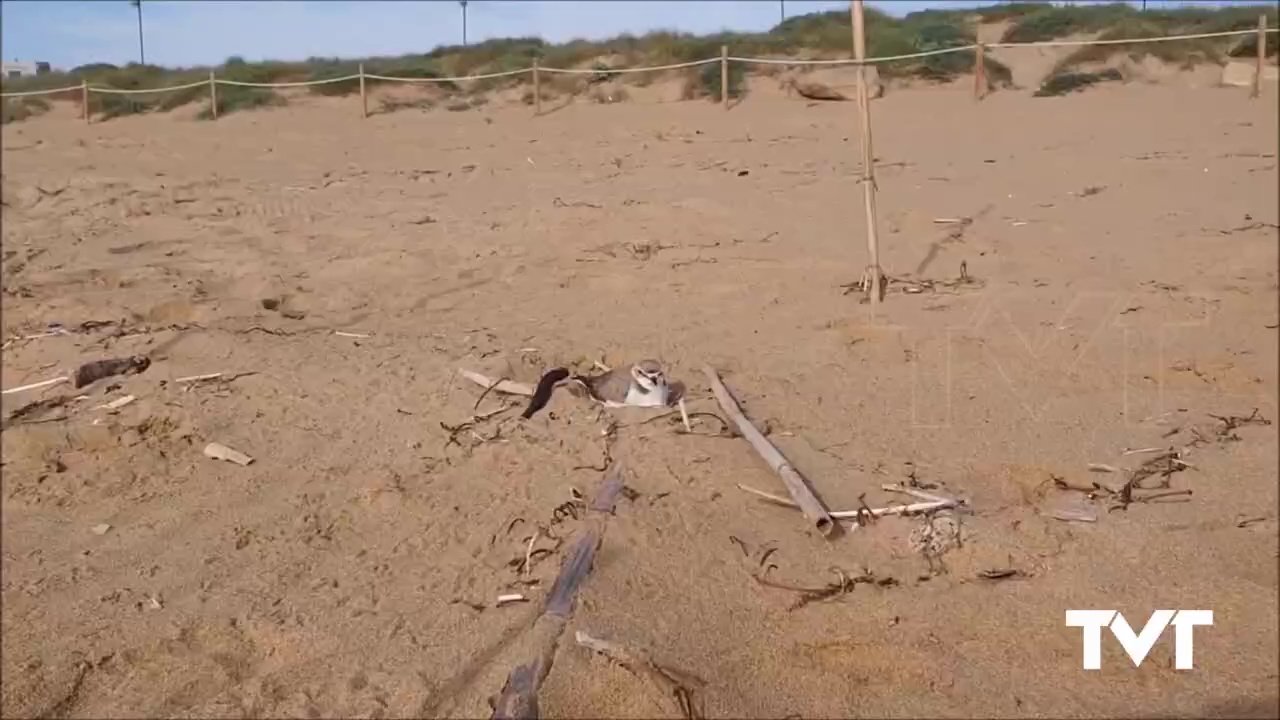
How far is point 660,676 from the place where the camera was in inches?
93.3

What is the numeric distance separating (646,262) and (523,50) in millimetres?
16739

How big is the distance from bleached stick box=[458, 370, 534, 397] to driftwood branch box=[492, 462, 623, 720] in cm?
77

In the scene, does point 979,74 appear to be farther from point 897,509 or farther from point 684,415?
point 897,509

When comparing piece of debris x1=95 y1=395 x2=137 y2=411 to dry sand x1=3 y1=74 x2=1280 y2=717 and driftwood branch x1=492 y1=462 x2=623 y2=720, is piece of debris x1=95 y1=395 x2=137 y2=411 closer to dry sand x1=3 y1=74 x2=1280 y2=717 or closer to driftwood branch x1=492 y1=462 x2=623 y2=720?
dry sand x1=3 y1=74 x2=1280 y2=717

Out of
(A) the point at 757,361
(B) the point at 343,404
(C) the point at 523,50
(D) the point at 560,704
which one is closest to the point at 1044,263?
(A) the point at 757,361

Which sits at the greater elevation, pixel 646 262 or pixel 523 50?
pixel 523 50

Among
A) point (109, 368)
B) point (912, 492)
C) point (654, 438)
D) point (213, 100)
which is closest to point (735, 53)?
point (213, 100)

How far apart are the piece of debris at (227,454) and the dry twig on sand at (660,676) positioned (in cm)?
163

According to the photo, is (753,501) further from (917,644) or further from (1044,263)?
(1044,263)

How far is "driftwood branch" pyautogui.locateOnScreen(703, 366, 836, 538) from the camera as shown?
3041mm

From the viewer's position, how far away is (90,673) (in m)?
2.56

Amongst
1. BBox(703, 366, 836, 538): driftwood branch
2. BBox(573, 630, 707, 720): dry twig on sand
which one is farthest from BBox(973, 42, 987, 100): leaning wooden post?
BBox(573, 630, 707, 720): dry twig on sand

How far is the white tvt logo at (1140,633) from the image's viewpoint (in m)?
2.51

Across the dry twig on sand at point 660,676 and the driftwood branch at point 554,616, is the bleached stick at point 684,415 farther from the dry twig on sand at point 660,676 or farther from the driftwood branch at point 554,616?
the dry twig on sand at point 660,676
